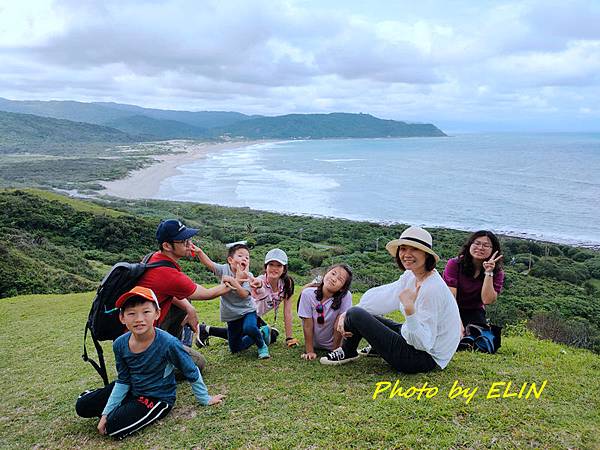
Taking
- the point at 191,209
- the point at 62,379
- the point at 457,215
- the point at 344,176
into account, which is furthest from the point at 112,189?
the point at 62,379

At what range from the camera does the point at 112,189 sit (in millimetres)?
68875

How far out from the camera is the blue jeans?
5.55m

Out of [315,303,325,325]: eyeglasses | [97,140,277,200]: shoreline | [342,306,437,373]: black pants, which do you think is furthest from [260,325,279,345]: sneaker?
[97,140,277,200]: shoreline

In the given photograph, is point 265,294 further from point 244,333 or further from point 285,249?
point 285,249

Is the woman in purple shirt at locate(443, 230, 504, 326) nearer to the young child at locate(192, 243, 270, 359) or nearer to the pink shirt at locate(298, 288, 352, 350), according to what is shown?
the pink shirt at locate(298, 288, 352, 350)

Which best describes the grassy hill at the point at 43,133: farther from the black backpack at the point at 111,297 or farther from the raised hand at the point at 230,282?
the black backpack at the point at 111,297

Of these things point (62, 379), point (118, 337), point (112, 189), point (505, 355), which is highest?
point (118, 337)

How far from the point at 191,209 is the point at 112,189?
23871 mm

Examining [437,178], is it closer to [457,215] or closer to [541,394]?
[457,215]

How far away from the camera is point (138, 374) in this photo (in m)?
4.09

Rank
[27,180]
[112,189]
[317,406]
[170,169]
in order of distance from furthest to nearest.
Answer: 1. [170,169]
2. [27,180]
3. [112,189]
4. [317,406]

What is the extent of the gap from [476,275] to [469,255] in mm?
259

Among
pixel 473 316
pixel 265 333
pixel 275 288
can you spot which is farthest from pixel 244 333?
pixel 473 316

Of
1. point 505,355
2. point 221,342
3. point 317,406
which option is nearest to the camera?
point 317,406
